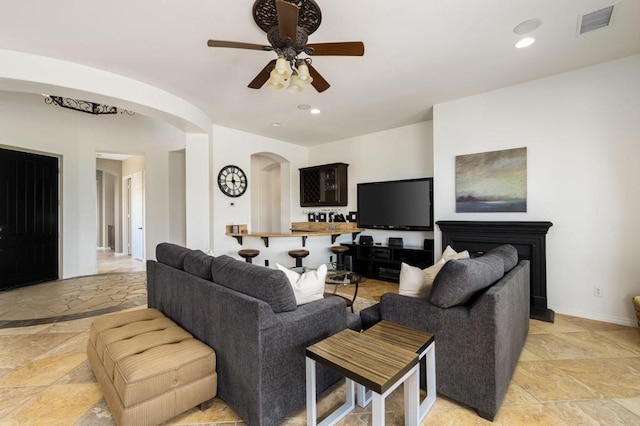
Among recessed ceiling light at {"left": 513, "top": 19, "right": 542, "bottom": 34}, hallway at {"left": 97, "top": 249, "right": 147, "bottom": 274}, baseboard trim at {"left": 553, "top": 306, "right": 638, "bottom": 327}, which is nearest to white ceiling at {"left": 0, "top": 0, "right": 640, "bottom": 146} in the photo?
recessed ceiling light at {"left": 513, "top": 19, "right": 542, "bottom": 34}

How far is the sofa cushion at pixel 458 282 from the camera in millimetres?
1761

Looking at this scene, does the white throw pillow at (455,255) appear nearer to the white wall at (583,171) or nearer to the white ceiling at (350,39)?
the white wall at (583,171)

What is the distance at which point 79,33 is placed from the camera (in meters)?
2.46

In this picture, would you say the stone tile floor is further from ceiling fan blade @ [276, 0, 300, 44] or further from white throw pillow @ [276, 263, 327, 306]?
ceiling fan blade @ [276, 0, 300, 44]

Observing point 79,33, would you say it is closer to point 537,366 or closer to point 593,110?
point 537,366

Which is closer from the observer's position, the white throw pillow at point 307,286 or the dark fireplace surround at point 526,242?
the white throw pillow at point 307,286

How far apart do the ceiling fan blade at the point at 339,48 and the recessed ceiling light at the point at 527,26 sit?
1.40m

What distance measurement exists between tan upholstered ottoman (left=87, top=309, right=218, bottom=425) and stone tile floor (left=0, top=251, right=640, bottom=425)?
0.66 feet

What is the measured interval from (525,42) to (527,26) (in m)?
0.27

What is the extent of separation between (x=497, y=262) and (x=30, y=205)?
683 centimetres

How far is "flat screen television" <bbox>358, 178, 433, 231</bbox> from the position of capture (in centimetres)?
465

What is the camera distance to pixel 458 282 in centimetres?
176

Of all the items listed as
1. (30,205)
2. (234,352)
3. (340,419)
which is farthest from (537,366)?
(30,205)

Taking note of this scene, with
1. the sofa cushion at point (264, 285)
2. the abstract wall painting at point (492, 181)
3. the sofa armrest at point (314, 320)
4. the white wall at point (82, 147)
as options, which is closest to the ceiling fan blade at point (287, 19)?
the sofa cushion at point (264, 285)
